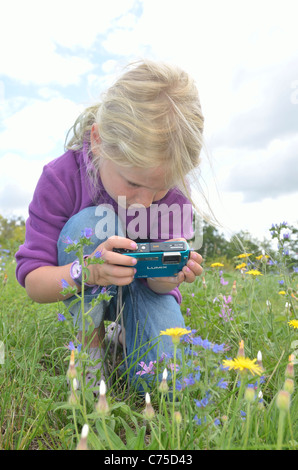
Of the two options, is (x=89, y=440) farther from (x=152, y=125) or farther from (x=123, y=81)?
(x=123, y=81)

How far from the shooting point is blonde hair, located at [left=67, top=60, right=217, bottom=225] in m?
1.90

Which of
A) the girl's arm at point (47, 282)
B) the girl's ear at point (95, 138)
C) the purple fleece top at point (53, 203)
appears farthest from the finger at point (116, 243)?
the girl's ear at point (95, 138)

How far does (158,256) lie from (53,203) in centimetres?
64

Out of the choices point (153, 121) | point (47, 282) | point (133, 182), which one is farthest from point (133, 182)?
point (47, 282)

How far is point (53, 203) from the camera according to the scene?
84.4 inches

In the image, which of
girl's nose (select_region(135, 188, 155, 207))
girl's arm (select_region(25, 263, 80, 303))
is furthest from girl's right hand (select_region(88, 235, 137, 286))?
girl's nose (select_region(135, 188, 155, 207))

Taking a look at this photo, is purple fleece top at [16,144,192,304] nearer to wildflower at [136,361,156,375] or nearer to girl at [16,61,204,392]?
girl at [16,61,204,392]

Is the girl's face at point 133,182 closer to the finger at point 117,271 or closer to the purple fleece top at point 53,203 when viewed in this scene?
the purple fleece top at point 53,203

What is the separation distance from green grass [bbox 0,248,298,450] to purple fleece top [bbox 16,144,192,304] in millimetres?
388

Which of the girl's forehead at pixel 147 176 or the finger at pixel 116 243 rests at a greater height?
the girl's forehead at pixel 147 176

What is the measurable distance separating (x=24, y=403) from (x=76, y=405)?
0.58 m

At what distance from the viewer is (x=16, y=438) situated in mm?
1389

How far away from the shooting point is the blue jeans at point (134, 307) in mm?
1951
